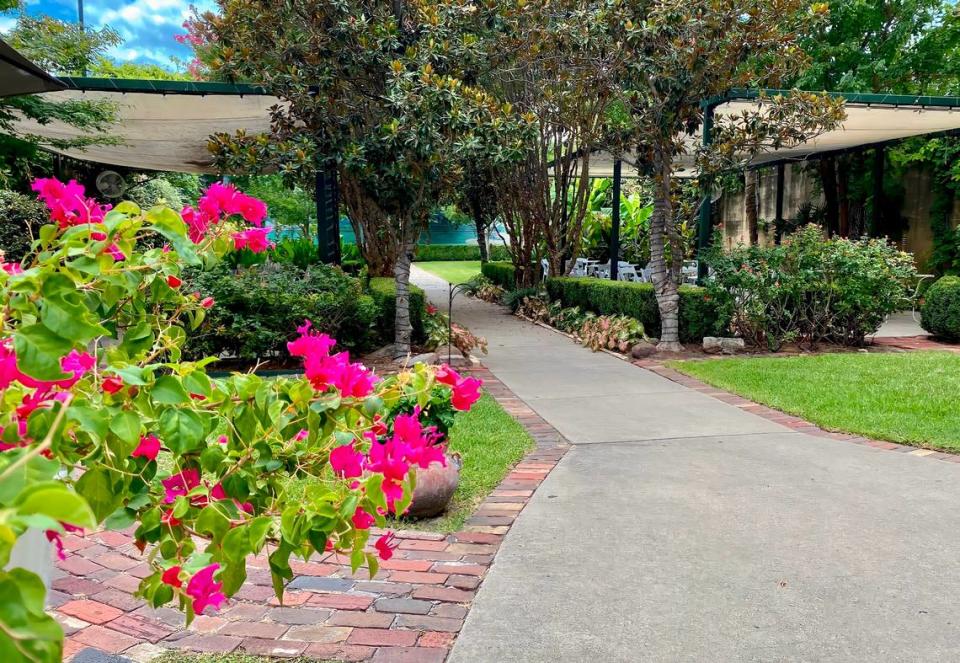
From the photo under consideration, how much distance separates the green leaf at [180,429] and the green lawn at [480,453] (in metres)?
2.41

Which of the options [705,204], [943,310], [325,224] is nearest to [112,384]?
[325,224]

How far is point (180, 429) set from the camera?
143 centimetres

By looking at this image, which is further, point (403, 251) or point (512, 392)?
point (403, 251)

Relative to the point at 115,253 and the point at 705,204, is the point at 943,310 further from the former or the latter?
the point at 115,253

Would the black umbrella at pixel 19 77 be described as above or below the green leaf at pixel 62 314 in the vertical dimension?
above

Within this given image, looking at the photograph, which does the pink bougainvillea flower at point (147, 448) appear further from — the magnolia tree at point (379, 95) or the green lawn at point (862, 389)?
the magnolia tree at point (379, 95)

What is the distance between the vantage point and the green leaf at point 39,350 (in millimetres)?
1124

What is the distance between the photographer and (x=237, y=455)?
1.65m

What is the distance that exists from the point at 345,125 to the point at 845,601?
6889 millimetres

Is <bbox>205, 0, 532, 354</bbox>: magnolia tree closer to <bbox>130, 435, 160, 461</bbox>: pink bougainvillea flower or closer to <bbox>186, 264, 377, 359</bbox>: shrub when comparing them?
<bbox>186, 264, 377, 359</bbox>: shrub

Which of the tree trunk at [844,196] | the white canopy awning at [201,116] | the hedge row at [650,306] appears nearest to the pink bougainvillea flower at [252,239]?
the white canopy awning at [201,116]

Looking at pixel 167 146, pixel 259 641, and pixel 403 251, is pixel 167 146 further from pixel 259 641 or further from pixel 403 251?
pixel 259 641

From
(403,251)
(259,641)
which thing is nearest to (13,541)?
(259,641)

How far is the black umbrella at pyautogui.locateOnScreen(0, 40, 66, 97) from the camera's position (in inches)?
176
